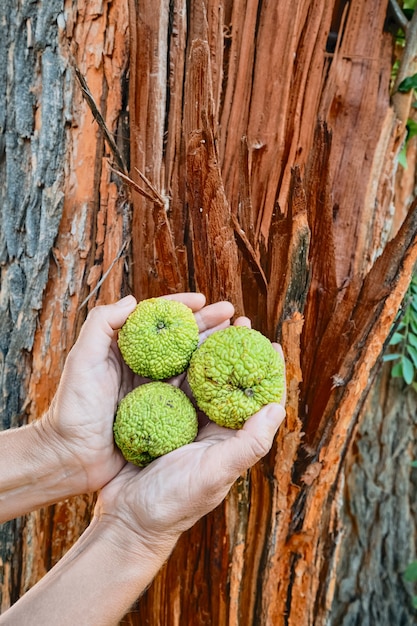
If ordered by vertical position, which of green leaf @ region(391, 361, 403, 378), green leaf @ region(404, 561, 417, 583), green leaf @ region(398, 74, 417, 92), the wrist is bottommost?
green leaf @ region(404, 561, 417, 583)

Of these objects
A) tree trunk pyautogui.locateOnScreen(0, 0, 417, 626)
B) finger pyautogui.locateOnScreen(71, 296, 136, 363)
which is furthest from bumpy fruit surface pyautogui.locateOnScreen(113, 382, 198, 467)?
tree trunk pyautogui.locateOnScreen(0, 0, 417, 626)

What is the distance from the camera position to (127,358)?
1464mm

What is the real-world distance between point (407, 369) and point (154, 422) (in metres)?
1.42

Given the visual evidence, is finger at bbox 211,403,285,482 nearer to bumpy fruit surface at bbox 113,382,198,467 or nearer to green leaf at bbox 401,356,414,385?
bumpy fruit surface at bbox 113,382,198,467

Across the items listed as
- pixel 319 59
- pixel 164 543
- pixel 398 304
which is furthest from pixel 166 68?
pixel 164 543

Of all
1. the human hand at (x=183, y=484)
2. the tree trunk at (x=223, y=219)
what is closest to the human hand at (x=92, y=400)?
the human hand at (x=183, y=484)

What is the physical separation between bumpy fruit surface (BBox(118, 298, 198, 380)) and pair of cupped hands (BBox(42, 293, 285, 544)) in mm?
91

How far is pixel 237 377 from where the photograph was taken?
4.38 feet

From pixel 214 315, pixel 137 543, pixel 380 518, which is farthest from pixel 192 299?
pixel 380 518

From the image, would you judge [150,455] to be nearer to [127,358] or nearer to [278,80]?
[127,358]

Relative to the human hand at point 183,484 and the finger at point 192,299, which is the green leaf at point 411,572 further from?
the finger at point 192,299

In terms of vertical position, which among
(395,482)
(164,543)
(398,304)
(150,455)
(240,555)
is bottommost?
(395,482)

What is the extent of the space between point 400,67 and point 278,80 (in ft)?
1.61

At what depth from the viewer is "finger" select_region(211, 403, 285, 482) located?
128 centimetres
